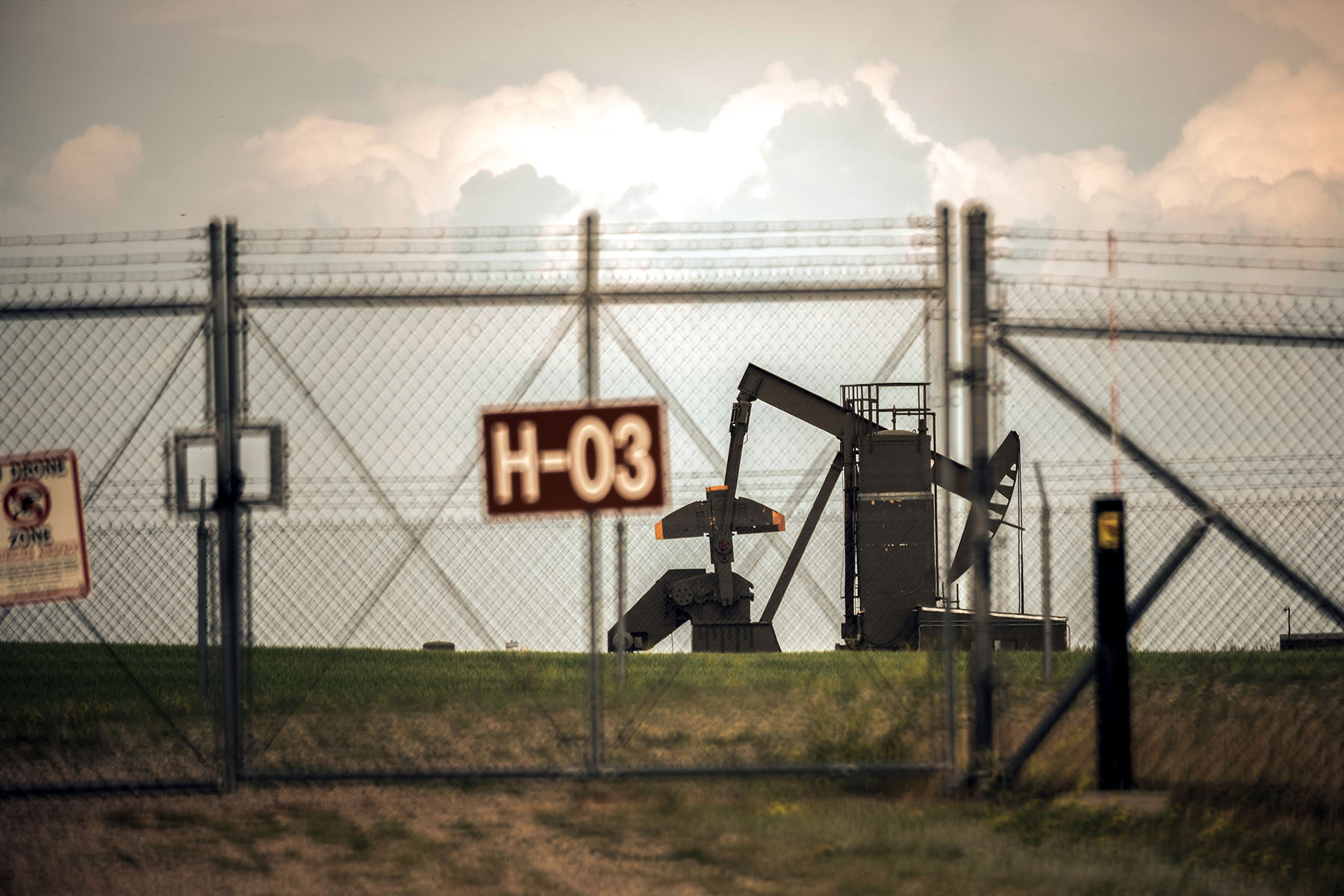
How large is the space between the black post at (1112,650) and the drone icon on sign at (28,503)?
20.7ft

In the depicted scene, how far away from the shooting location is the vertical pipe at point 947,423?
6555 mm

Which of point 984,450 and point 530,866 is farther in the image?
point 984,450

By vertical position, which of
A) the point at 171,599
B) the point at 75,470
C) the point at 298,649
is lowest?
the point at 298,649

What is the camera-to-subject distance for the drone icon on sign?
6.88m

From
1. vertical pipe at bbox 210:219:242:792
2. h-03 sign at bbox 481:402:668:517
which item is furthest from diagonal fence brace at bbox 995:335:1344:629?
vertical pipe at bbox 210:219:242:792

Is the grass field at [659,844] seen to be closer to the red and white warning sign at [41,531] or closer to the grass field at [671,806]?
the grass field at [671,806]

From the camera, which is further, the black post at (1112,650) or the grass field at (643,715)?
the grass field at (643,715)

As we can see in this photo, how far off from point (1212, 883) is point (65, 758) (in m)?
7.46

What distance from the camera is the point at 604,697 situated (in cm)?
1041

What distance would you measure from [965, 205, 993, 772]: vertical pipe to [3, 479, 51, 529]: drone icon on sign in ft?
18.5

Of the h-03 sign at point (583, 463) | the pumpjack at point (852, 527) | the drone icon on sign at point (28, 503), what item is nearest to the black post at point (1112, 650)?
the h-03 sign at point (583, 463)

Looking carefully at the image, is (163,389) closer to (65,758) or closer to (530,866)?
(65,758)

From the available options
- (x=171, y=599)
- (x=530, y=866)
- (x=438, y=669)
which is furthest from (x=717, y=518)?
(x=530, y=866)

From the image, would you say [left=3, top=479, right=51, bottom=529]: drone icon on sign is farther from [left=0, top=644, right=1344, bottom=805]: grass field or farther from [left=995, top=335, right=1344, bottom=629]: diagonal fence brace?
[left=995, top=335, right=1344, bottom=629]: diagonal fence brace
